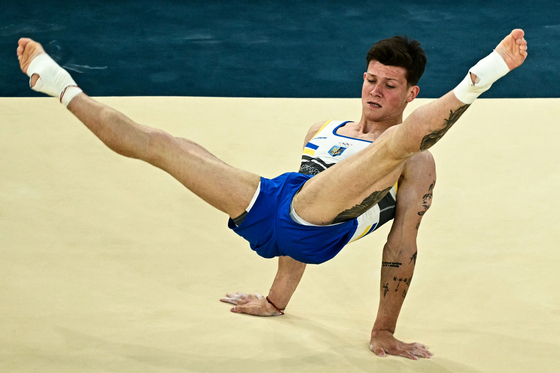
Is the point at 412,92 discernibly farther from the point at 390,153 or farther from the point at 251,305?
the point at 251,305

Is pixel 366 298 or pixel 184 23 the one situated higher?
pixel 184 23

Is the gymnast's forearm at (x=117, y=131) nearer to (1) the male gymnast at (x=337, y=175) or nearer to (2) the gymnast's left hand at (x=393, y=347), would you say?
(1) the male gymnast at (x=337, y=175)

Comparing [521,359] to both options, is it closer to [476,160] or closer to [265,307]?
[265,307]

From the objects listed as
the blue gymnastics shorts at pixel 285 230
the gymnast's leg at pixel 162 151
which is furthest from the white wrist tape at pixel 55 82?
the blue gymnastics shorts at pixel 285 230

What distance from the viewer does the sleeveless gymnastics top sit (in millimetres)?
2029

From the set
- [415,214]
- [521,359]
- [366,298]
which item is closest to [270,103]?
[366,298]

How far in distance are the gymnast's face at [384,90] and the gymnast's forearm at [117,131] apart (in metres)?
0.79

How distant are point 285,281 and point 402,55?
0.89 metres

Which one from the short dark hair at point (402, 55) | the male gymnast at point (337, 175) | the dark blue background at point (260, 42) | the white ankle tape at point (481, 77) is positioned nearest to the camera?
the white ankle tape at point (481, 77)

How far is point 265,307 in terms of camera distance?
2.26 m

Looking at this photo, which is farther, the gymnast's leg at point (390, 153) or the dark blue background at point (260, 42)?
the dark blue background at point (260, 42)

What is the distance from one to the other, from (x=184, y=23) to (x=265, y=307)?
168 inches

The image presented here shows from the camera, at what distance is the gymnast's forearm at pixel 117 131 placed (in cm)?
185

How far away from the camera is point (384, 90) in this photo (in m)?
2.19
